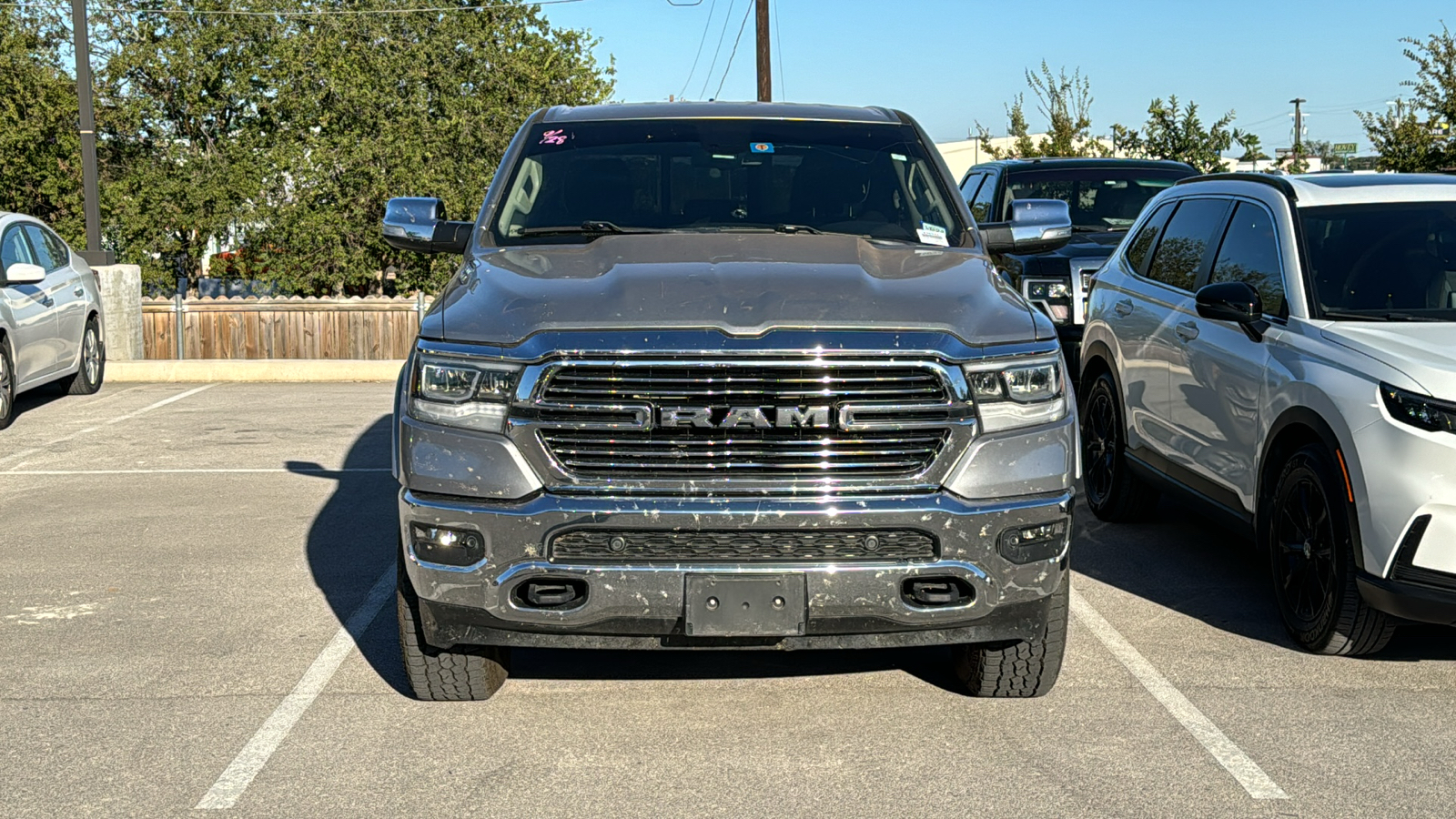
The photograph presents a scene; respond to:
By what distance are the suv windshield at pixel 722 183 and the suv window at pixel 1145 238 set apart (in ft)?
6.78

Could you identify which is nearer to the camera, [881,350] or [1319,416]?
[881,350]

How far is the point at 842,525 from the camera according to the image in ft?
14.5

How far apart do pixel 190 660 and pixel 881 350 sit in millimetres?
2953

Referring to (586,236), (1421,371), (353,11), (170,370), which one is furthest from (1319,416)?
(353,11)

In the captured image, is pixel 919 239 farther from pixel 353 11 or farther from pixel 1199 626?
pixel 353 11

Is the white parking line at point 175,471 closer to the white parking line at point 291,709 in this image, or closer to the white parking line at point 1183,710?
the white parking line at point 291,709

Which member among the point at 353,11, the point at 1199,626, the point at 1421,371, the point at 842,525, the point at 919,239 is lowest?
the point at 1199,626

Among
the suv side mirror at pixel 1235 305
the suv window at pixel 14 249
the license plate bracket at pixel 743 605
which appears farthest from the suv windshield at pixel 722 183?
the suv window at pixel 14 249

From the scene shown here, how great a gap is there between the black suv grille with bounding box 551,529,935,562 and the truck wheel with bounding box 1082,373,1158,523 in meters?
3.87

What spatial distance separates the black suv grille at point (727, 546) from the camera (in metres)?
4.43

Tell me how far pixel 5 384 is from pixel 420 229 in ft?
23.3

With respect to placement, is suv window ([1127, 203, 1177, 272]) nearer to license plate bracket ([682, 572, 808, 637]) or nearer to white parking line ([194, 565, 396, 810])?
white parking line ([194, 565, 396, 810])

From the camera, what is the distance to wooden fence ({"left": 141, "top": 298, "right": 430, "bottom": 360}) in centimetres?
2120

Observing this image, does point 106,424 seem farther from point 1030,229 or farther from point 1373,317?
point 1373,317
